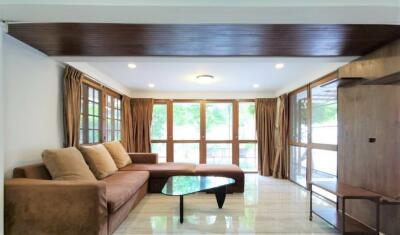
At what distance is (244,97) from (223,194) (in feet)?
11.6

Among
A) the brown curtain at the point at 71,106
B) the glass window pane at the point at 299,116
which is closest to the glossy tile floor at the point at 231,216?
the glass window pane at the point at 299,116

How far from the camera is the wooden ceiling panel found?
91.2 inches

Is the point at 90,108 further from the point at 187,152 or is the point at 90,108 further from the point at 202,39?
the point at 187,152

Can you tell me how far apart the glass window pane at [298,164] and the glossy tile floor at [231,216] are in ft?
2.04

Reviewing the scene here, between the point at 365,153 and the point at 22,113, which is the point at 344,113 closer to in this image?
the point at 365,153

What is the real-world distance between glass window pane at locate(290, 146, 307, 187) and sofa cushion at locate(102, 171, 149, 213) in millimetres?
3043

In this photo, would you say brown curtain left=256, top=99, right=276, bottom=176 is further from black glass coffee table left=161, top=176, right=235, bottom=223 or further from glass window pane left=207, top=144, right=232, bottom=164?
black glass coffee table left=161, top=176, right=235, bottom=223

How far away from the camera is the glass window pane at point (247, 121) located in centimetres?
671

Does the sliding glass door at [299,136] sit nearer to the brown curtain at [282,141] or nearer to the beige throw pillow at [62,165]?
the brown curtain at [282,141]

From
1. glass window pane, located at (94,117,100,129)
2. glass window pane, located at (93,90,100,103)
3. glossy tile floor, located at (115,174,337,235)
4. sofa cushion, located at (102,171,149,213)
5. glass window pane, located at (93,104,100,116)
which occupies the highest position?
glass window pane, located at (93,90,100,103)

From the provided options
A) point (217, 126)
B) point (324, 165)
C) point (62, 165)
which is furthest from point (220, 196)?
point (217, 126)

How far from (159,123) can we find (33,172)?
4146mm

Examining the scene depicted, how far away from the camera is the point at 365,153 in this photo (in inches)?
117

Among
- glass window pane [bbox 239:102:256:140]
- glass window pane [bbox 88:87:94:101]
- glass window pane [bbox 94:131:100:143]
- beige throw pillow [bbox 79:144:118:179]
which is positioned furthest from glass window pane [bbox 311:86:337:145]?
glass window pane [bbox 94:131:100:143]
